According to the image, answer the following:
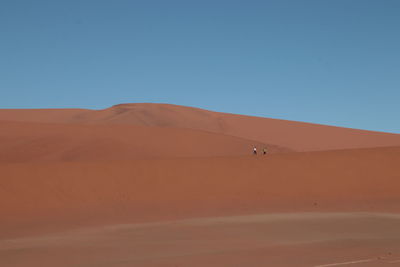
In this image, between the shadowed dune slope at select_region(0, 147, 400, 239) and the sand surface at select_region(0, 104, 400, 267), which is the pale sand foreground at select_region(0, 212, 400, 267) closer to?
the sand surface at select_region(0, 104, 400, 267)

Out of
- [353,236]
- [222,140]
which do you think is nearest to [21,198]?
[353,236]

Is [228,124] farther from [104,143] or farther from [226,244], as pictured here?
[226,244]

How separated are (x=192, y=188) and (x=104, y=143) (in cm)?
1605

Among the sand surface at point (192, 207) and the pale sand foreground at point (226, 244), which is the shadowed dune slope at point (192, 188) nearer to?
the sand surface at point (192, 207)

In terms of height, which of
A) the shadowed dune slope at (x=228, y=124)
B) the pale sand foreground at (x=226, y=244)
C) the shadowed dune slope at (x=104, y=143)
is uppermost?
the shadowed dune slope at (x=228, y=124)

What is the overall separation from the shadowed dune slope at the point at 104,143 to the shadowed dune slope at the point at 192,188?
1111cm

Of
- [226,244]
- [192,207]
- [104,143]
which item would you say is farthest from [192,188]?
[104,143]

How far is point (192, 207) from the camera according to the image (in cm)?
1977

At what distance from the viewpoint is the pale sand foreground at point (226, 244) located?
9805 mm

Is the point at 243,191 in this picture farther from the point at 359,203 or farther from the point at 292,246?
the point at 292,246

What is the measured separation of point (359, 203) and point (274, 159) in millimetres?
5359

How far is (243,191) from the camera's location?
21.9 meters

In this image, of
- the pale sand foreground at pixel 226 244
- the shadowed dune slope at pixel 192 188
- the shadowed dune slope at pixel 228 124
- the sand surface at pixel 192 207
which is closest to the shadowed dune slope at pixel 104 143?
the sand surface at pixel 192 207

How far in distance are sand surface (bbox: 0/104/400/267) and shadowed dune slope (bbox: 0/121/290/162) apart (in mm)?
217
